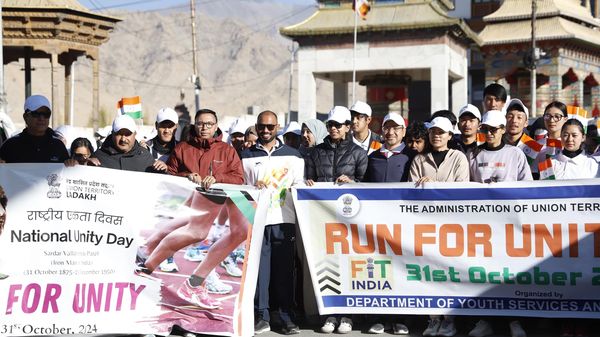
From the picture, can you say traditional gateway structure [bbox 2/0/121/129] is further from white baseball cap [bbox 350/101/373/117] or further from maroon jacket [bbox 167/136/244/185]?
maroon jacket [bbox 167/136/244/185]

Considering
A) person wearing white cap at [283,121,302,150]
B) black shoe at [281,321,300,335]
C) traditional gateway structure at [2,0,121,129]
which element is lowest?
black shoe at [281,321,300,335]

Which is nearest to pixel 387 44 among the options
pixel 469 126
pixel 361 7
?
pixel 361 7

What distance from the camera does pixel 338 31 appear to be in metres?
42.0

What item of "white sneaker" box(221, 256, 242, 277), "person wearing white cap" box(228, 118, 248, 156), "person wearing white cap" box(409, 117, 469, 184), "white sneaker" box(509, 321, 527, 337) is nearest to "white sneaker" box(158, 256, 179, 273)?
"white sneaker" box(221, 256, 242, 277)

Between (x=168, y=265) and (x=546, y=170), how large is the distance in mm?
3674

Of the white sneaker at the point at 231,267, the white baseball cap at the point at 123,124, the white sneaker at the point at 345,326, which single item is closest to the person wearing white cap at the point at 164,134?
the white baseball cap at the point at 123,124

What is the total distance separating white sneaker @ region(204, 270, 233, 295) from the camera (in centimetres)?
860

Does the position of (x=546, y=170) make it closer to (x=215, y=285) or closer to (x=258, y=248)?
(x=258, y=248)

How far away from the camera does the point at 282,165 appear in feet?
30.1

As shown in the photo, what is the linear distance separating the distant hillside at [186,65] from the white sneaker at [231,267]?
95984 mm

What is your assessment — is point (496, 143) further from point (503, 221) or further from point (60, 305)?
point (60, 305)

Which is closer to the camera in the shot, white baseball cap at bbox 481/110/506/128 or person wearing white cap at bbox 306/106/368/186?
white baseball cap at bbox 481/110/506/128

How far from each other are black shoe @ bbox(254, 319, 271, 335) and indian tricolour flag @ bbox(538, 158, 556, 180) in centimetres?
296

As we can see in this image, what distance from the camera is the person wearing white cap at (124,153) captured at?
8.89m
